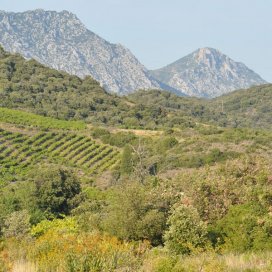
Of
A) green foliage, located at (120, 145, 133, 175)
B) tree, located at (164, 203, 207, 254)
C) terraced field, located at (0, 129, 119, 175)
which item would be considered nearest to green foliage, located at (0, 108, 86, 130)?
terraced field, located at (0, 129, 119, 175)

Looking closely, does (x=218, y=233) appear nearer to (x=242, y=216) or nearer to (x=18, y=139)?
(x=242, y=216)

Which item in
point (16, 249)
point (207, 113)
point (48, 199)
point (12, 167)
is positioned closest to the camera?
point (16, 249)

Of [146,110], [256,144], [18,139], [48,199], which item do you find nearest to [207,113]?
[146,110]

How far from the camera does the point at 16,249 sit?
498 inches

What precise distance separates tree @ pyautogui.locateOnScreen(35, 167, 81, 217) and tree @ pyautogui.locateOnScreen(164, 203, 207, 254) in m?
19.9

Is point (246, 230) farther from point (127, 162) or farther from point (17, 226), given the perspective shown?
point (127, 162)

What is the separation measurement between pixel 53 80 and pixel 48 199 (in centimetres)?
9075

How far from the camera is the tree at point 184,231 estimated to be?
17.4 m

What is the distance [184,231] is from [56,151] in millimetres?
53646

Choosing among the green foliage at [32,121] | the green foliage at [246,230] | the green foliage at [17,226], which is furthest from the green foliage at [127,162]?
the green foliage at [246,230]

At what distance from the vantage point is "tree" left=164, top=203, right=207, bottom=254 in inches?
686

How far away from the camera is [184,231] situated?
18125 mm

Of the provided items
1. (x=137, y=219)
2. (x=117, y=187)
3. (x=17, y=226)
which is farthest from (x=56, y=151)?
(x=137, y=219)

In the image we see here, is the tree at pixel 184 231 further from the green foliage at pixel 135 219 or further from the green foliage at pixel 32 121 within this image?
the green foliage at pixel 32 121
